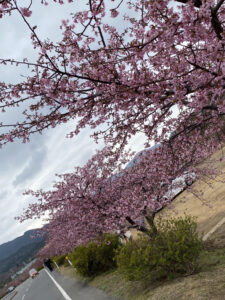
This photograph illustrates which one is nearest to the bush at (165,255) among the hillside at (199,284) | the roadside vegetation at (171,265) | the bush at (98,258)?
the roadside vegetation at (171,265)

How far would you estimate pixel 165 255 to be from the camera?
266 inches

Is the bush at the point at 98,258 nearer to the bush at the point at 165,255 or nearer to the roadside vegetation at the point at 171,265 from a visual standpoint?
the roadside vegetation at the point at 171,265

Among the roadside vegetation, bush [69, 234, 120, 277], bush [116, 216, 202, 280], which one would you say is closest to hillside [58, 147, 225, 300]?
the roadside vegetation

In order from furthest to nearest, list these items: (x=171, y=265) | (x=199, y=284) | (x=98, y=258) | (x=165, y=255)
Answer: (x=98, y=258) < (x=171, y=265) < (x=165, y=255) < (x=199, y=284)

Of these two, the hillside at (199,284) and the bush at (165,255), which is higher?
the bush at (165,255)

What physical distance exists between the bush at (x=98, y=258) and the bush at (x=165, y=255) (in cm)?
578

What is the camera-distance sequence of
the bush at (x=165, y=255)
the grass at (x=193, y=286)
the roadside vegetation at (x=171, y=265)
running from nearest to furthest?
the grass at (x=193, y=286) < the roadside vegetation at (x=171, y=265) < the bush at (x=165, y=255)

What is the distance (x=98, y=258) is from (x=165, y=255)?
24.5 feet

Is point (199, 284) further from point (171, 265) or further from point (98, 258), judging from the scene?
point (98, 258)

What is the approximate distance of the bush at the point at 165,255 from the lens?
6.76 meters

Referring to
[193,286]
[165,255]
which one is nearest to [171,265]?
[165,255]

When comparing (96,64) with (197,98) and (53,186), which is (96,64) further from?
(53,186)

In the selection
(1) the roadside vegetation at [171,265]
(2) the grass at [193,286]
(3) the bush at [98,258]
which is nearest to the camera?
(2) the grass at [193,286]

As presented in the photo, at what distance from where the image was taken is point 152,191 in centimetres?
1020
